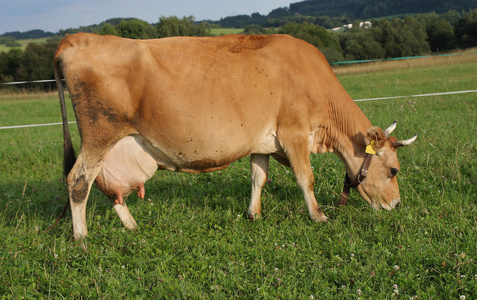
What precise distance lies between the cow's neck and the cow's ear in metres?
0.16

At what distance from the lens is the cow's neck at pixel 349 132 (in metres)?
5.18

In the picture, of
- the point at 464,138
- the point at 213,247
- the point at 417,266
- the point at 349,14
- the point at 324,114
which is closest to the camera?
the point at 417,266

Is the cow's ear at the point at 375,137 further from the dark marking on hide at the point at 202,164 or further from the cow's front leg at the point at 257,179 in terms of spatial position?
the dark marking on hide at the point at 202,164

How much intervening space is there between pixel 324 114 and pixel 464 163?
2.48 metres

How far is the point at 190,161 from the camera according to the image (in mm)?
4699

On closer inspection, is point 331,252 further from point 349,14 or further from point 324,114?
point 349,14

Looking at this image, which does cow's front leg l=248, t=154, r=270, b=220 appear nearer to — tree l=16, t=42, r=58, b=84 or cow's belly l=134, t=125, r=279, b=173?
cow's belly l=134, t=125, r=279, b=173

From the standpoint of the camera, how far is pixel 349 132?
5.23 m

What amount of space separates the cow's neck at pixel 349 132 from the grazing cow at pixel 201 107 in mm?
14

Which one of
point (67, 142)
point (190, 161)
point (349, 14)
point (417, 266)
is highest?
point (349, 14)

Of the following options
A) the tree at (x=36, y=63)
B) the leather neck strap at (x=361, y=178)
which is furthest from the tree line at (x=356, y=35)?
the leather neck strap at (x=361, y=178)

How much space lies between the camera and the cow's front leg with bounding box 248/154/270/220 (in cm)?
536

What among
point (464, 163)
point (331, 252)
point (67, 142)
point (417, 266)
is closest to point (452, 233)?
point (417, 266)

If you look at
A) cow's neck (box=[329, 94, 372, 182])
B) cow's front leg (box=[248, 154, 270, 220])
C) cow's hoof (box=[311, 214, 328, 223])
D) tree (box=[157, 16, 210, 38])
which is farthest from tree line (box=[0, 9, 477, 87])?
cow's hoof (box=[311, 214, 328, 223])
